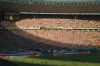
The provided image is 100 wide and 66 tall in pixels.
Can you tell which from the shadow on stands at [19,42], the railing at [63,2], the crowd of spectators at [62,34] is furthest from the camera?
the railing at [63,2]

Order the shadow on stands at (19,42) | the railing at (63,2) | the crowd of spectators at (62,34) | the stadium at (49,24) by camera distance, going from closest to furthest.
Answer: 1. the shadow on stands at (19,42)
2. the stadium at (49,24)
3. the crowd of spectators at (62,34)
4. the railing at (63,2)

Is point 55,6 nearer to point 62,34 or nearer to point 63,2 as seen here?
point 63,2

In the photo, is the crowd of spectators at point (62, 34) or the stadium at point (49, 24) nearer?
the stadium at point (49, 24)

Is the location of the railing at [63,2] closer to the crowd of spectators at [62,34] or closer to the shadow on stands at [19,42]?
the crowd of spectators at [62,34]

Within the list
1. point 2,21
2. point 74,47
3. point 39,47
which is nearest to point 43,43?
point 39,47

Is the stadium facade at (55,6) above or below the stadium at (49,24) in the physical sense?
above

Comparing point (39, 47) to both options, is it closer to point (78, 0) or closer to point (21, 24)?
point (21, 24)

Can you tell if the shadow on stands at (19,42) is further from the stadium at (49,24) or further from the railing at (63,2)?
the railing at (63,2)

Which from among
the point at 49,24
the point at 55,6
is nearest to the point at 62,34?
the point at 49,24

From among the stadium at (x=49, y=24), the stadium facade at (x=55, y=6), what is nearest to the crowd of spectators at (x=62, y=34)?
the stadium at (x=49, y=24)
